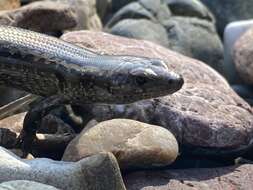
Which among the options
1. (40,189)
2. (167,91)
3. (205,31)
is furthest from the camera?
(205,31)

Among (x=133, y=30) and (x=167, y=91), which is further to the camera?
(x=133, y=30)

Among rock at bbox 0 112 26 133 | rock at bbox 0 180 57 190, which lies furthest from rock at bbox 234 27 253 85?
rock at bbox 0 180 57 190

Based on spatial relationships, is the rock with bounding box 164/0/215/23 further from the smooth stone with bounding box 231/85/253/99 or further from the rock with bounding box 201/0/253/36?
the smooth stone with bounding box 231/85/253/99

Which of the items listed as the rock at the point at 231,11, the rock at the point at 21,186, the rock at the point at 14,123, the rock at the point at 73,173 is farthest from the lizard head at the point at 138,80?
the rock at the point at 231,11

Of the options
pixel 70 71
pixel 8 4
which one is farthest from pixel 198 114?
pixel 8 4

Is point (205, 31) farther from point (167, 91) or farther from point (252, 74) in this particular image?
point (167, 91)

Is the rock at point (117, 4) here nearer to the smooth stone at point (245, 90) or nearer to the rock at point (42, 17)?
the smooth stone at point (245, 90)

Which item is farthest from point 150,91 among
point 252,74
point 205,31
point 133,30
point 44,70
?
point 205,31
